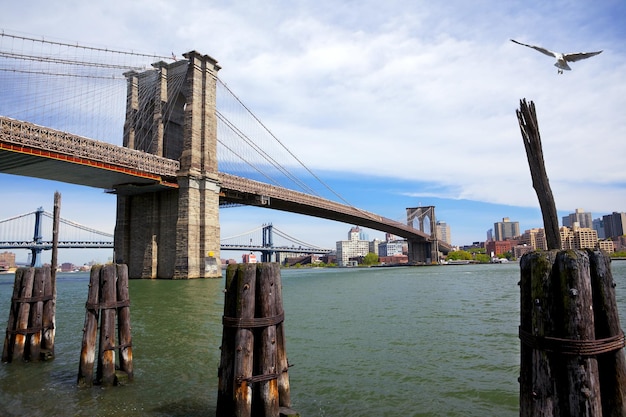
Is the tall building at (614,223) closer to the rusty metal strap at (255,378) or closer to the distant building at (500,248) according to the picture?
the distant building at (500,248)

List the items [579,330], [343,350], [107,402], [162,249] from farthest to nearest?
1. [162,249]
2. [343,350]
3. [107,402]
4. [579,330]

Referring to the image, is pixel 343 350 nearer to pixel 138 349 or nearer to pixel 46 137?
pixel 138 349

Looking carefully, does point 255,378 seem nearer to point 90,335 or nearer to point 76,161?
point 90,335

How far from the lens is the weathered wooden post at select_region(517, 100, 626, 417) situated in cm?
262

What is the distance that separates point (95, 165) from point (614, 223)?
19123 centimetres

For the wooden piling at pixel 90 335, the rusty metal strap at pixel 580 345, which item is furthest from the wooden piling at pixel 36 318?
the rusty metal strap at pixel 580 345

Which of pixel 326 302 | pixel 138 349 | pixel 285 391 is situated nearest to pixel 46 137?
pixel 326 302

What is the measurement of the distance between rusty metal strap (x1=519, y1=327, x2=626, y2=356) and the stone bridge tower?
35.8m

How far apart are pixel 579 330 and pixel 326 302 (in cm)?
1655

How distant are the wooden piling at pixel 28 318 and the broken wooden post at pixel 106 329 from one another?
2144 millimetres

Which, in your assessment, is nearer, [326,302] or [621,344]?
[621,344]

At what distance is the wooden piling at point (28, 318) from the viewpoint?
305 inches

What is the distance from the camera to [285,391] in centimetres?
431

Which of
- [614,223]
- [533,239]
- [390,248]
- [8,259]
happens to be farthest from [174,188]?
[614,223]
